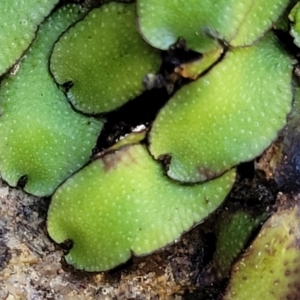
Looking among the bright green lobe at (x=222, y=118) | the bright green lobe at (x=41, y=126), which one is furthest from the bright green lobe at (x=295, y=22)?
the bright green lobe at (x=41, y=126)

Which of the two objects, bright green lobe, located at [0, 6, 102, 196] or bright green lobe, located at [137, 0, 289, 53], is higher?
bright green lobe, located at [137, 0, 289, 53]

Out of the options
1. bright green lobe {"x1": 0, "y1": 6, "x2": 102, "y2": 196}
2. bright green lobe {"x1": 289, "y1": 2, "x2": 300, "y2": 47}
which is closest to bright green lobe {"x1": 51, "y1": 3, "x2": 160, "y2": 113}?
bright green lobe {"x1": 0, "y1": 6, "x2": 102, "y2": 196}

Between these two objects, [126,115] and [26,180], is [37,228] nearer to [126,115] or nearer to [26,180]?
[26,180]

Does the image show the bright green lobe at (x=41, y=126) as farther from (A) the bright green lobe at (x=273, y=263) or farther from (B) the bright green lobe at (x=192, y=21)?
(A) the bright green lobe at (x=273, y=263)

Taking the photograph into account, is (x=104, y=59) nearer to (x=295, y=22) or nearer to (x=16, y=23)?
(x=16, y=23)

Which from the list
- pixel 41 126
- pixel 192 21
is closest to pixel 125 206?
pixel 41 126

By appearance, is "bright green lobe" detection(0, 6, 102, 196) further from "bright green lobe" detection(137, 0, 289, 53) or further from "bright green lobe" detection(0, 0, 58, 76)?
"bright green lobe" detection(137, 0, 289, 53)

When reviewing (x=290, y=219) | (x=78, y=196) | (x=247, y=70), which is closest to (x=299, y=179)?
(x=290, y=219)
